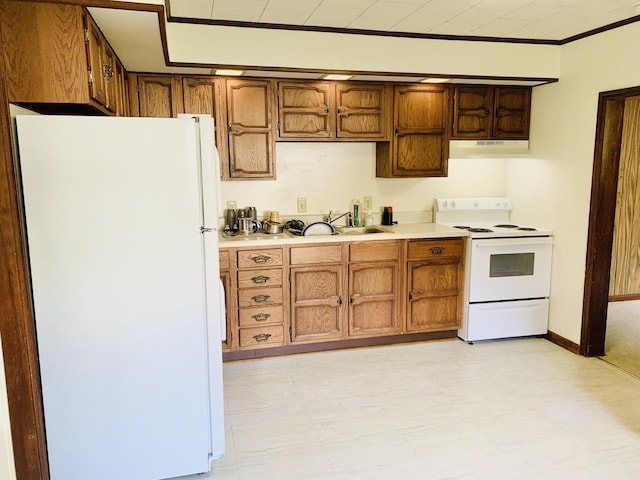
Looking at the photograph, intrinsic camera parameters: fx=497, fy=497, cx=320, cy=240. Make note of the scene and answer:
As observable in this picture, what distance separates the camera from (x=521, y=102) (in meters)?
4.14

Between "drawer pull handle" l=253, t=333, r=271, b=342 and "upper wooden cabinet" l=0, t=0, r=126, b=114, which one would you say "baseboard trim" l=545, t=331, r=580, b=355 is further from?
"upper wooden cabinet" l=0, t=0, r=126, b=114

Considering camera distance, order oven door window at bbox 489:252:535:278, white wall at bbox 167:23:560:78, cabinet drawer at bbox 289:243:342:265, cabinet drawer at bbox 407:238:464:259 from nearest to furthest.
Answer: white wall at bbox 167:23:560:78, cabinet drawer at bbox 289:243:342:265, cabinet drawer at bbox 407:238:464:259, oven door window at bbox 489:252:535:278

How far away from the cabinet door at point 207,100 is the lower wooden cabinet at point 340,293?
0.86m

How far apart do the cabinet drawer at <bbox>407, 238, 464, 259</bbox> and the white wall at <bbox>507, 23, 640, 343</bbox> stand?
80cm

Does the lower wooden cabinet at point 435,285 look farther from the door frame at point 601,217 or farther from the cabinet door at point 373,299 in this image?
the door frame at point 601,217

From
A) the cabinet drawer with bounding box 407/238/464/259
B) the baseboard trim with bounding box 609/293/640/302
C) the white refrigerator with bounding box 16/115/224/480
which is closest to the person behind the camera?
the white refrigerator with bounding box 16/115/224/480

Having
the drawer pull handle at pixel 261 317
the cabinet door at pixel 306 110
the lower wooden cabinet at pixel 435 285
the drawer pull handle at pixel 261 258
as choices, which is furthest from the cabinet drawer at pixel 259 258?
the lower wooden cabinet at pixel 435 285

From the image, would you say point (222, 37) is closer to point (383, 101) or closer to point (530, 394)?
point (383, 101)

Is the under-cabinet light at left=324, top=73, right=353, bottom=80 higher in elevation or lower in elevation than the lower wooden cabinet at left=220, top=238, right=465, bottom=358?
higher

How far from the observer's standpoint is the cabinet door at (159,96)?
3.42m

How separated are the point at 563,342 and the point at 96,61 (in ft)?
12.2

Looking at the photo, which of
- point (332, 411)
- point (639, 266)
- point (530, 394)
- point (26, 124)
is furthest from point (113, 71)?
point (639, 266)

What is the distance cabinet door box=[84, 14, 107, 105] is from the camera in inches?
81.7

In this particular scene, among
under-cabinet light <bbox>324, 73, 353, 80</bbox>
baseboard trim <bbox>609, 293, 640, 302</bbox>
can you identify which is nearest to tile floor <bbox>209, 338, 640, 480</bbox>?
baseboard trim <bbox>609, 293, 640, 302</bbox>
